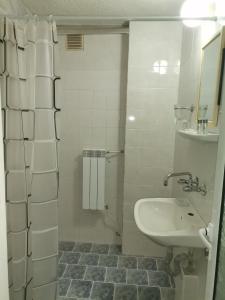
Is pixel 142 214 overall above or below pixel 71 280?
above

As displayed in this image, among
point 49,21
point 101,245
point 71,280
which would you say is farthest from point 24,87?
point 101,245

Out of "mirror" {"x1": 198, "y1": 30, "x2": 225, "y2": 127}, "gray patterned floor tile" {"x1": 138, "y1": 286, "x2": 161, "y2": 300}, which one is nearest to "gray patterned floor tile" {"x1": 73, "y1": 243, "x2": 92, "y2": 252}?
"gray patterned floor tile" {"x1": 138, "y1": 286, "x2": 161, "y2": 300}

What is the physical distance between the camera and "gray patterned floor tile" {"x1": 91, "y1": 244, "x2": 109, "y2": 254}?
2.46m

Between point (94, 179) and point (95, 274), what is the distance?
0.87 m

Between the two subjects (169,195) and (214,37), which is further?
(169,195)

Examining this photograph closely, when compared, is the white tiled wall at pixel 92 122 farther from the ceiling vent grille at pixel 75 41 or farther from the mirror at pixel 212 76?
the mirror at pixel 212 76

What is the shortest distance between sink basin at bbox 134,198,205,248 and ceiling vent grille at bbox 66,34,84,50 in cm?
159

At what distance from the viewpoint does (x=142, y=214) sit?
1.69 metres

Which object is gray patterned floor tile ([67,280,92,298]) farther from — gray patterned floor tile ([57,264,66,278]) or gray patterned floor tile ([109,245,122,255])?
gray patterned floor tile ([109,245,122,255])

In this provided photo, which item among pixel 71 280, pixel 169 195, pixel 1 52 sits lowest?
pixel 71 280

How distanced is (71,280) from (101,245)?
60 centimetres

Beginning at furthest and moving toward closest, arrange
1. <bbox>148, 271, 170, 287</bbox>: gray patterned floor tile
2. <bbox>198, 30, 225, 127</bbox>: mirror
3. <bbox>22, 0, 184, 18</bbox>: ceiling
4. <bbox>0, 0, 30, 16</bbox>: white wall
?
<bbox>148, 271, 170, 287</bbox>: gray patterned floor tile → <bbox>22, 0, 184, 18</bbox>: ceiling → <bbox>0, 0, 30, 16</bbox>: white wall → <bbox>198, 30, 225, 127</bbox>: mirror

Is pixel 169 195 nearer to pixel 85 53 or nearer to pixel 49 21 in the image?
pixel 85 53

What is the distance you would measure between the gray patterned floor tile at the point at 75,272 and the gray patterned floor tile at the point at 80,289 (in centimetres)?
6
